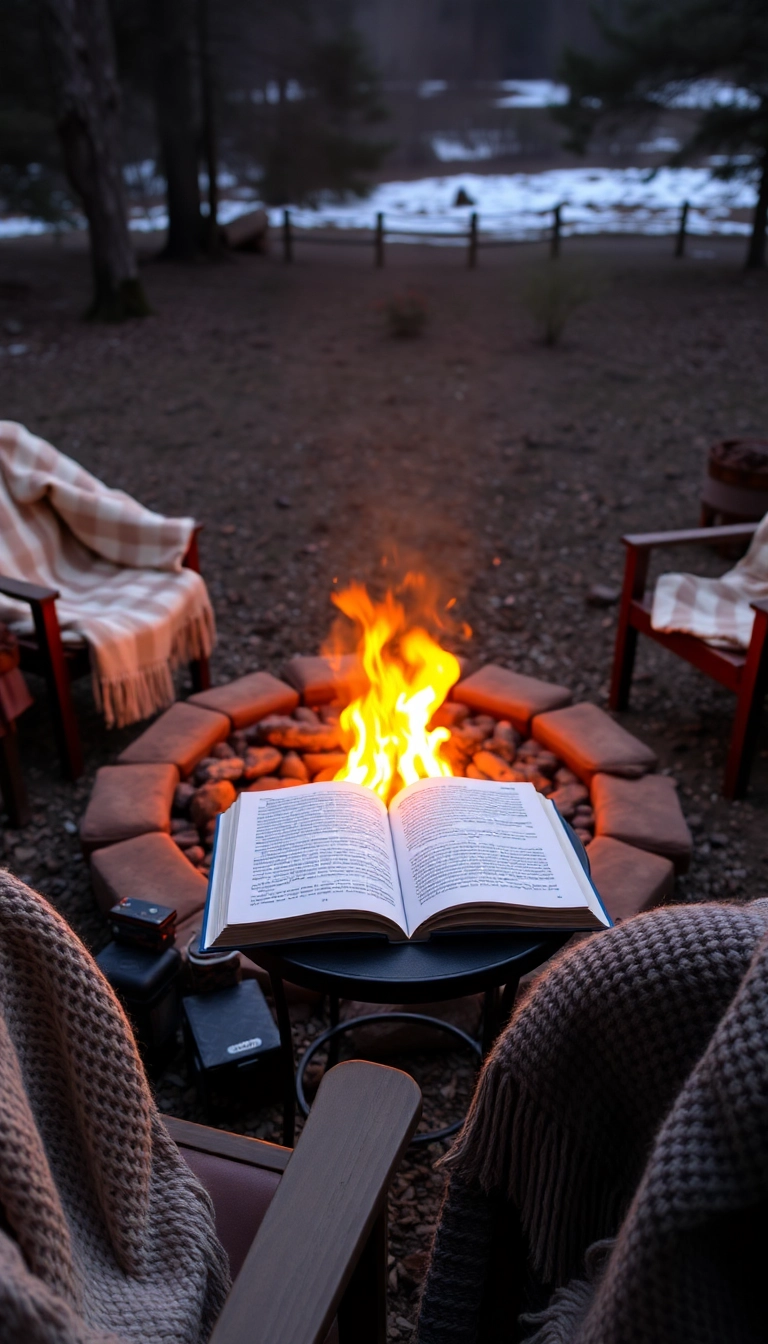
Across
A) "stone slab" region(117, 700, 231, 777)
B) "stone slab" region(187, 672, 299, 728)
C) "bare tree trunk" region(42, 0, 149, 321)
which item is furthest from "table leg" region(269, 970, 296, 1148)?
"bare tree trunk" region(42, 0, 149, 321)

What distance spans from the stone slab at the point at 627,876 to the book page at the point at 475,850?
1.78ft

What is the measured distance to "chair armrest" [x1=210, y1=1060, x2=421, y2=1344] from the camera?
2.71 feet

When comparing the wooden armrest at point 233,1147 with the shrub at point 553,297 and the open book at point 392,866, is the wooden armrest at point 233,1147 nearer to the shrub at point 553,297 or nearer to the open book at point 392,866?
the open book at point 392,866

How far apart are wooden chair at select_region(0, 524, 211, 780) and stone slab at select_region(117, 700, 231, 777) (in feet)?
0.70

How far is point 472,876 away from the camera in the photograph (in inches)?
52.3

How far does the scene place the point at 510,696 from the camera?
2648 millimetres

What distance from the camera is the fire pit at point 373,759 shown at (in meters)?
2.06

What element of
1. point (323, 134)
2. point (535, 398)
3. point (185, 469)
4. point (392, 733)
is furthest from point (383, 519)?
point (323, 134)

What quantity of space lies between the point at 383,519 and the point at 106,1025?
3.58m

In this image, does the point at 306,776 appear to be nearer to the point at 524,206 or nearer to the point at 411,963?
the point at 411,963

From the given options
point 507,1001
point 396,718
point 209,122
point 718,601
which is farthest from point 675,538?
point 209,122

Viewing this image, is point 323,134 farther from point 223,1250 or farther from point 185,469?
point 223,1250

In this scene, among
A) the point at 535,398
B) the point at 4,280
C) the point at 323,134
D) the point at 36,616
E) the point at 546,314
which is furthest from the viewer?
the point at 323,134

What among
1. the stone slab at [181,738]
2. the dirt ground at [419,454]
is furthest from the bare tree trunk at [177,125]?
the stone slab at [181,738]
